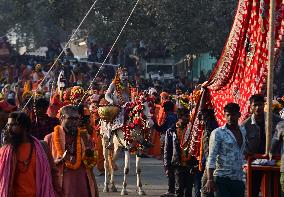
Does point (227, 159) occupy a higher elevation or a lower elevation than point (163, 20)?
lower

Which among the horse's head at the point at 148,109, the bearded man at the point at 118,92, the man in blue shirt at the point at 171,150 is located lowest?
the man in blue shirt at the point at 171,150

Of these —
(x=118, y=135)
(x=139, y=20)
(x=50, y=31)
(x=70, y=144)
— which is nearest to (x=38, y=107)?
(x=70, y=144)

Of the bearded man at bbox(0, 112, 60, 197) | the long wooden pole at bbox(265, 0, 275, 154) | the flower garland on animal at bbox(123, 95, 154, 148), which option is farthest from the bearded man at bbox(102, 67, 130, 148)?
the bearded man at bbox(0, 112, 60, 197)

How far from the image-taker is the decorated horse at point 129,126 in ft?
63.9

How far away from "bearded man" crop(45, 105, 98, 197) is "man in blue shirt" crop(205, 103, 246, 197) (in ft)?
4.64

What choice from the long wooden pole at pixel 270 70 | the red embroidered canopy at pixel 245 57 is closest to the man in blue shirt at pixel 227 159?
the long wooden pole at pixel 270 70

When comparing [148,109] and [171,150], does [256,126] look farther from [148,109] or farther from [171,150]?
[148,109]

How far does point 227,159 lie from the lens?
12.3 meters

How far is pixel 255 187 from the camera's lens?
12.8 metres

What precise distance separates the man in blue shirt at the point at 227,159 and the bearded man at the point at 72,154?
1.41 m

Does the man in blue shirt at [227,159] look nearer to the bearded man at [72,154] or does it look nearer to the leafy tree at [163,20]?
the bearded man at [72,154]

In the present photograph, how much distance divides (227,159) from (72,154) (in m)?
1.76

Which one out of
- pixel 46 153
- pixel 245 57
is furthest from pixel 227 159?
pixel 46 153

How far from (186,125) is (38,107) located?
3.86 meters
